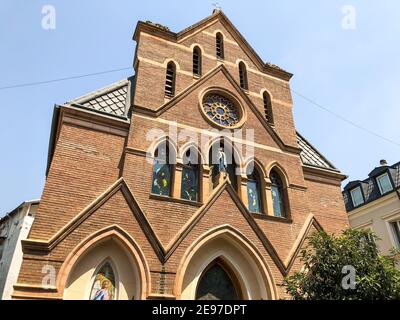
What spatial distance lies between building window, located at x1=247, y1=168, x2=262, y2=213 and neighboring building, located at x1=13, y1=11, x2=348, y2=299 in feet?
0.16

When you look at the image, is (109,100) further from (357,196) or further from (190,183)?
(357,196)

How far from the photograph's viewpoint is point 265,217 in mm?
12539

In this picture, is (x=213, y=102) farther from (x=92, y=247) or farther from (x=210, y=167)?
(x=92, y=247)

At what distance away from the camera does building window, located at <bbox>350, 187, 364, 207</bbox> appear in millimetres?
25250

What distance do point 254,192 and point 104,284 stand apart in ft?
22.0

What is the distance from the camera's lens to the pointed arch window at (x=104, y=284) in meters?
9.20

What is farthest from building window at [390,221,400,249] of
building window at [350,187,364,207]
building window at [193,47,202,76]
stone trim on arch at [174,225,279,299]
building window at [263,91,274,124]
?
building window at [193,47,202,76]

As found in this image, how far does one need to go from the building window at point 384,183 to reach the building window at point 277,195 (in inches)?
524

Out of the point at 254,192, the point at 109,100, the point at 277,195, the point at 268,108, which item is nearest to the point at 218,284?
the point at 254,192

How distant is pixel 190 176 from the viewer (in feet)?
41.1

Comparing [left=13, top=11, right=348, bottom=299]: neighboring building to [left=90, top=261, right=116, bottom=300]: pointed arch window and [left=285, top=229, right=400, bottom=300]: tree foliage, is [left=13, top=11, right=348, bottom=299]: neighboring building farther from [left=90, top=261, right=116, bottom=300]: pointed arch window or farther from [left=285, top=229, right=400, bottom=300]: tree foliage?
[left=285, top=229, right=400, bottom=300]: tree foliage

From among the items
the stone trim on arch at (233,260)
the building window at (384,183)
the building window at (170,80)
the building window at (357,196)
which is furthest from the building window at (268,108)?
the building window at (357,196)

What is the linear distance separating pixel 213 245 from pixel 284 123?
7632 millimetres
